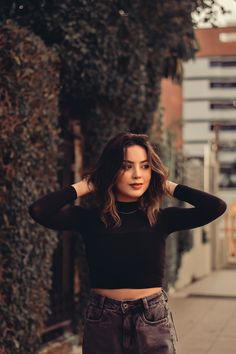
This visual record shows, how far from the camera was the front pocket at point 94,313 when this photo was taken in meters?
3.68

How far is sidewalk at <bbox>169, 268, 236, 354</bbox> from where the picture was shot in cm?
900

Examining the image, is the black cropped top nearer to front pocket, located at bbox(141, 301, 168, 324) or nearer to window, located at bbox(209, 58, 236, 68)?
front pocket, located at bbox(141, 301, 168, 324)

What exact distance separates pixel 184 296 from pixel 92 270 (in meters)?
11.5

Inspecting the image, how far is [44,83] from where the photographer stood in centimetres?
698

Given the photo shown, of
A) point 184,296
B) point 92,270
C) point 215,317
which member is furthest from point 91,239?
point 184,296

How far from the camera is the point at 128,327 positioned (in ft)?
12.0

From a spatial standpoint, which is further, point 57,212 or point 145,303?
point 57,212

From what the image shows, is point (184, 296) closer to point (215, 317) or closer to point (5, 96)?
point (215, 317)

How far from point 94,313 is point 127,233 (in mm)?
405

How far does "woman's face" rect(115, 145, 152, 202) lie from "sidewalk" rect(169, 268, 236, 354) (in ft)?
16.7

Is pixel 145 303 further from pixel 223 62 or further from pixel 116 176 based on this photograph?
pixel 223 62

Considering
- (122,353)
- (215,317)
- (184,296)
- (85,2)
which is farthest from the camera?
(184,296)

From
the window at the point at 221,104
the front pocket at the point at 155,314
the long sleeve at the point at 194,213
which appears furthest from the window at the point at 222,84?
the front pocket at the point at 155,314

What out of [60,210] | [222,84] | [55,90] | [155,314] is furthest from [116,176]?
[222,84]
